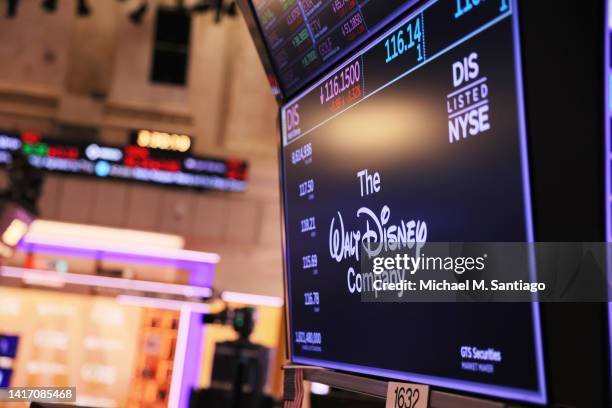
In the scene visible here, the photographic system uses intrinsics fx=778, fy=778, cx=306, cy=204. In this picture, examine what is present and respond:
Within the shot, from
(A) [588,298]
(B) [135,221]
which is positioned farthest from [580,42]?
(B) [135,221]

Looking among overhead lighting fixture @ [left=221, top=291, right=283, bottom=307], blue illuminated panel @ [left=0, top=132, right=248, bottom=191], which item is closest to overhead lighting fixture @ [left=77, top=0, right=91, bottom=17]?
blue illuminated panel @ [left=0, top=132, right=248, bottom=191]

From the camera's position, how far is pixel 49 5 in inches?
320

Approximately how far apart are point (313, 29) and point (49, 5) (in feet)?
22.7

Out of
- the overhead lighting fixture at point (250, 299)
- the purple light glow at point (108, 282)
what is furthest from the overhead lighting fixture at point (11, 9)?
the overhead lighting fixture at point (250, 299)

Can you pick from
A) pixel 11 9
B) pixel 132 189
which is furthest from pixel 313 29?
pixel 11 9

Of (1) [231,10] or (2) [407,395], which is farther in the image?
(1) [231,10]

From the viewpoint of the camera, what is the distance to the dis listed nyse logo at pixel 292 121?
210cm

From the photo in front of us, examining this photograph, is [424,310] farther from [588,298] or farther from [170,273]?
[170,273]

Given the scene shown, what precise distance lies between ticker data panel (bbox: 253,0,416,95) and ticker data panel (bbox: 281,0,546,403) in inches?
2.0

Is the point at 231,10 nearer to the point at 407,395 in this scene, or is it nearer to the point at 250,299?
the point at 250,299

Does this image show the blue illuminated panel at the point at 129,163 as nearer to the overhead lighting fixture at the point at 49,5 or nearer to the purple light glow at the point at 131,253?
the purple light glow at the point at 131,253

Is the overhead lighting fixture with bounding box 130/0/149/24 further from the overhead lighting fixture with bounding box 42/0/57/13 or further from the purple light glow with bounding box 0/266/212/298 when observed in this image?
the purple light glow with bounding box 0/266/212/298

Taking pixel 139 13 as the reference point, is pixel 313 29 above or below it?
below

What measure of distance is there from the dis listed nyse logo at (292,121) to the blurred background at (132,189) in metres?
6.01
